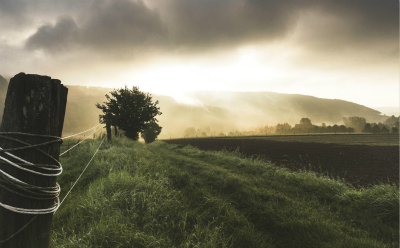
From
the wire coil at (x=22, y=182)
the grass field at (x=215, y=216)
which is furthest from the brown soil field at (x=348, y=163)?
the wire coil at (x=22, y=182)

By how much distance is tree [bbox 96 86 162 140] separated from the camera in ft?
62.3

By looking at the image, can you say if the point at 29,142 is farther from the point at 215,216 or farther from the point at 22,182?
the point at 215,216

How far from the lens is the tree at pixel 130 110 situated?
19.0 meters

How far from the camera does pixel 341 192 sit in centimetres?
515

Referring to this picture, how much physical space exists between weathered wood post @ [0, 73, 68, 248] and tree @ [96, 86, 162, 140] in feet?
61.1

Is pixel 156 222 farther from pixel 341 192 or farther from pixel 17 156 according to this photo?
pixel 341 192

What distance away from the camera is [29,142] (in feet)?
4.73

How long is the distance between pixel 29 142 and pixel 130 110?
18.9 meters

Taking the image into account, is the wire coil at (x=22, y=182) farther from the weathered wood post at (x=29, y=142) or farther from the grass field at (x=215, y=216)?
the grass field at (x=215, y=216)

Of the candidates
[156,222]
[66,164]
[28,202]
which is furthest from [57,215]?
[66,164]

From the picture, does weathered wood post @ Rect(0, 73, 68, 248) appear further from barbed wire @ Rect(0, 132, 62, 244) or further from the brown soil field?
the brown soil field

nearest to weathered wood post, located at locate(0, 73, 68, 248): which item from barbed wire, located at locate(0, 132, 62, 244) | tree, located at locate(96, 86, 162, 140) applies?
barbed wire, located at locate(0, 132, 62, 244)

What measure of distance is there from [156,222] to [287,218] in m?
2.67

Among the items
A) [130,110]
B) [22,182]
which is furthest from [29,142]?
[130,110]
